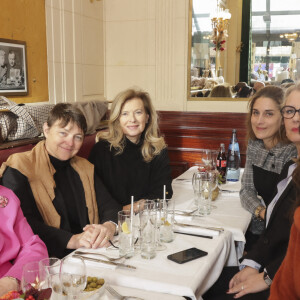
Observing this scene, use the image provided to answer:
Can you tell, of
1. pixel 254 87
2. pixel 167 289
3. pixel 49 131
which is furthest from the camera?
pixel 254 87

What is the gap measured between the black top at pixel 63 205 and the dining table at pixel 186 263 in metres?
0.30

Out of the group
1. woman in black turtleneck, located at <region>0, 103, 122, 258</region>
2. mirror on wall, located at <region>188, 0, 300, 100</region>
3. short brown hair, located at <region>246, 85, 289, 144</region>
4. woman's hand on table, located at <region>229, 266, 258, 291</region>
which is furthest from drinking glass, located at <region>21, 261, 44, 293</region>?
mirror on wall, located at <region>188, 0, 300, 100</region>

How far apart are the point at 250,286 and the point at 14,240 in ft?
3.44


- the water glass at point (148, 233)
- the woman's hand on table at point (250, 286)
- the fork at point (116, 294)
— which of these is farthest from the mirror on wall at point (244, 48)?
the fork at point (116, 294)

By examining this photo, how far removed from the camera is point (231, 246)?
1.98 meters

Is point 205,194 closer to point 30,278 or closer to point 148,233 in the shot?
point 148,233

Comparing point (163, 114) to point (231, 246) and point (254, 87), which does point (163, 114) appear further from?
point (231, 246)

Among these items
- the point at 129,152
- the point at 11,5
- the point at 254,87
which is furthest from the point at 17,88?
the point at 254,87

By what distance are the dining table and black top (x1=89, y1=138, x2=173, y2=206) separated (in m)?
0.46

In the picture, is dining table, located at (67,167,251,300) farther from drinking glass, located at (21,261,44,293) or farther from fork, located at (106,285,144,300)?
drinking glass, located at (21,261,44,293)

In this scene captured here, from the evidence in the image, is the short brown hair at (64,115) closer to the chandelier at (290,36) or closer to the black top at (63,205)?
the black top at (63,205)

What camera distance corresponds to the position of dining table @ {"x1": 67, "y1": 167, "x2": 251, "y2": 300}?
1.38m

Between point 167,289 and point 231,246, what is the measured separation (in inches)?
27.5

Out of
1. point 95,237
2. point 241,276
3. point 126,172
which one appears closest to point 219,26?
point 126,172
